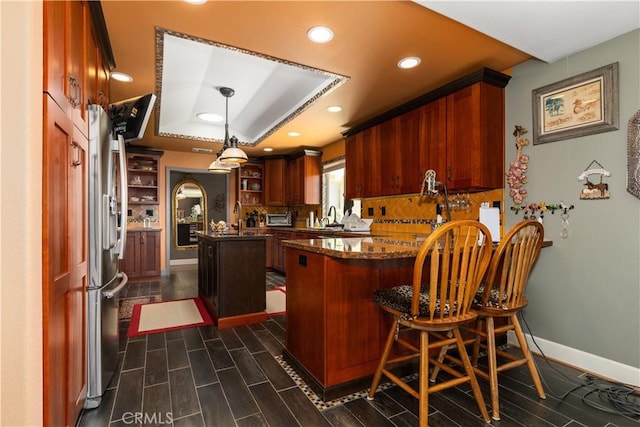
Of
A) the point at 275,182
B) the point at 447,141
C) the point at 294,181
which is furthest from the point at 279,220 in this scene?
the point at 447,141

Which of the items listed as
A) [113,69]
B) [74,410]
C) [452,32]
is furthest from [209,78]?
[74,410]

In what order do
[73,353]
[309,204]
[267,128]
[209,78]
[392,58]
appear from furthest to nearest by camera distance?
[309,204], [267,128], [209,78], [392,58], [73,353]

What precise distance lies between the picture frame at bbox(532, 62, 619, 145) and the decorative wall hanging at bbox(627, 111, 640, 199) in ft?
0.32

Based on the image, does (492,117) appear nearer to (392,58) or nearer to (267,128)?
(392,58)

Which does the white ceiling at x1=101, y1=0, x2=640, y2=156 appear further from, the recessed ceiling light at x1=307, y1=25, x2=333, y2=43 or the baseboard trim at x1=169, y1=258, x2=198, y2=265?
the baseboard trim at x1=169, y1=258, x2=198, y2=265

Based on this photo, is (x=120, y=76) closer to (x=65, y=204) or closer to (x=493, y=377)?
(x=65, y=204)

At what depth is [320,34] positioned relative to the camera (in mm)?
2205

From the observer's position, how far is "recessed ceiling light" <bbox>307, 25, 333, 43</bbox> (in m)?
2.14

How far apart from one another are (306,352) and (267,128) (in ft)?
12.3

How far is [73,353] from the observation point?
4.88 ft

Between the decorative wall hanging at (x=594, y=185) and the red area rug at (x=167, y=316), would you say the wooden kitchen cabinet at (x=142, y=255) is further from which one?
the decorative wall hanging at (x=594, y=185)

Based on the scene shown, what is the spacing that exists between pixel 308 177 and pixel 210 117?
6.58 feet

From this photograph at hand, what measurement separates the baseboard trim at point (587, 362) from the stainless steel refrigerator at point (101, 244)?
3122 mm

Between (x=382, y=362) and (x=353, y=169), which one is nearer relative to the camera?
(x=382, y=362)
